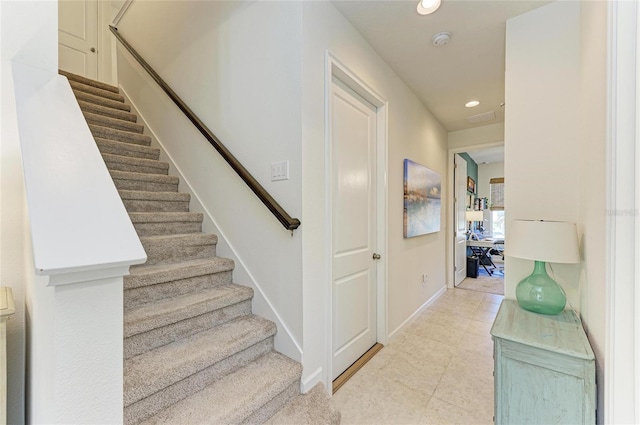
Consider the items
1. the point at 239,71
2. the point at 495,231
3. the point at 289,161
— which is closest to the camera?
the point at 289,161

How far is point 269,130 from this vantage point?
1.78 meters

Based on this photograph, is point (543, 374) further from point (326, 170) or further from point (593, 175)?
point (326, 170)

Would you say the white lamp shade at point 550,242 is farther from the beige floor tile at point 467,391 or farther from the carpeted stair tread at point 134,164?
the carpeted stair tread at point 134,164

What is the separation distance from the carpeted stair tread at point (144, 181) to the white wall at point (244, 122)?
0.42 ft

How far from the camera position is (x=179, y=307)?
1.53m

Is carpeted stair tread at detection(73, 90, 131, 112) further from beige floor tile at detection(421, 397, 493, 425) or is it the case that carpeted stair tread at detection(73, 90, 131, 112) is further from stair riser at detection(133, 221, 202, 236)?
beige floor tile at detection(421, 397, 493, 425)

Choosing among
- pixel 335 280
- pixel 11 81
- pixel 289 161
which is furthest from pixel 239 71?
pixel 335 280

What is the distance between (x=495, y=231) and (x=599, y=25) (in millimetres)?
7248

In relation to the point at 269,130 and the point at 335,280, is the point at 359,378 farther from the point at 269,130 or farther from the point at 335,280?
the point at 269,130

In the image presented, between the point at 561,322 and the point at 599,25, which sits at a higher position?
Answer: the point at 599,25

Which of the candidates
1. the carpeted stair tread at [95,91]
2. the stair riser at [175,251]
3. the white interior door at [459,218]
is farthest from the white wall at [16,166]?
the white interior door at [459,218]

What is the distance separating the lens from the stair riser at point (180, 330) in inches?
54.0

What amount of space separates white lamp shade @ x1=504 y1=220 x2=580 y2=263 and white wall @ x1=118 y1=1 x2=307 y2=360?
4.04ft

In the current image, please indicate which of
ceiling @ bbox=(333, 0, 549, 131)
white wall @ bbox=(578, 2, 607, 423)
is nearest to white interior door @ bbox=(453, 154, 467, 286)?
ceiling @ bbox=(333, 0, 549, 131)
